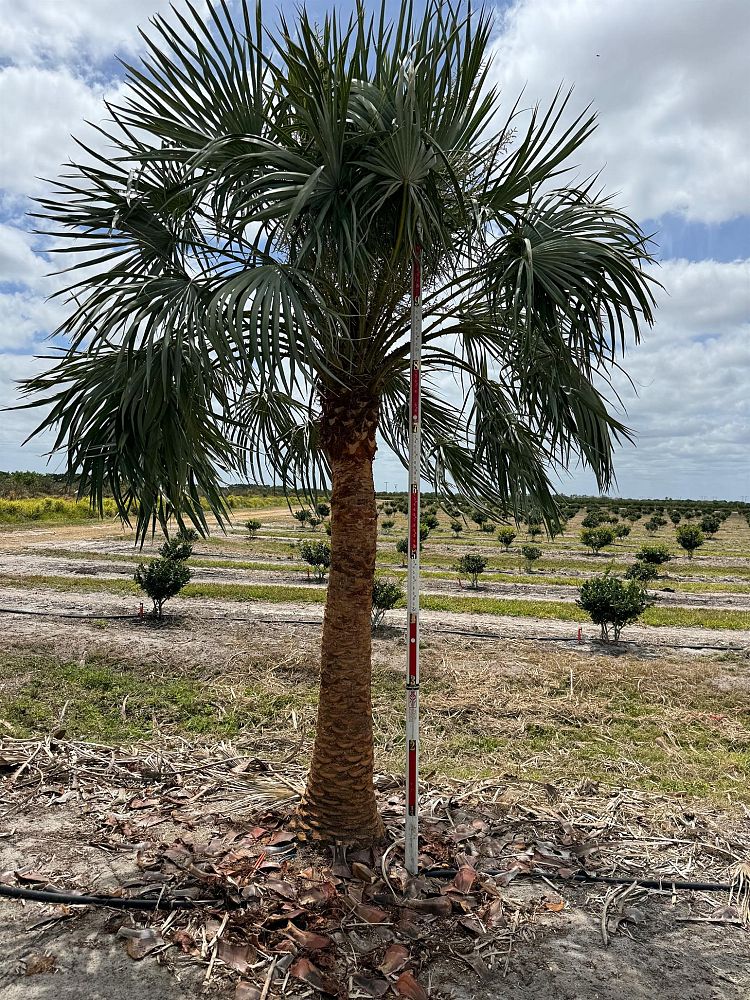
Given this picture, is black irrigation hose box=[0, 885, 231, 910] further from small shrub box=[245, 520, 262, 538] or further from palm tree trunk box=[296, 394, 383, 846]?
small shrub box=[245, 520, 262, 538]

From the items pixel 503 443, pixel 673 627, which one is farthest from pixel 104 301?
pixel 673 627

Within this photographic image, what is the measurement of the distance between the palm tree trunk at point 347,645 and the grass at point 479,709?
270 cm

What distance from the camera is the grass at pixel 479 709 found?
8547 millimetres

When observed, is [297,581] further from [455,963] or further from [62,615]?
[455,963]

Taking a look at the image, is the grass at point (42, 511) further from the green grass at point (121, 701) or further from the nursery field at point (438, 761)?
the green grass at point (121, 701)

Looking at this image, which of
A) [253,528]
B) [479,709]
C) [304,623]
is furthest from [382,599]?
[253,528]

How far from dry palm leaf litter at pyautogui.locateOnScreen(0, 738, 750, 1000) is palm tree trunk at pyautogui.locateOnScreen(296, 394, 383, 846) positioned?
0.93 ft

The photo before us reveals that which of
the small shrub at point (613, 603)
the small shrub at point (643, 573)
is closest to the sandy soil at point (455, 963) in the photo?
the small shrub at point (613, 603)

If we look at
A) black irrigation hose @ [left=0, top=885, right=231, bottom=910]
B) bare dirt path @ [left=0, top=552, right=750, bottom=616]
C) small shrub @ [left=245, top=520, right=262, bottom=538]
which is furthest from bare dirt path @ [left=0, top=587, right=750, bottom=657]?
small shrub @ [left=245, top=520, right=262, bottom=538]

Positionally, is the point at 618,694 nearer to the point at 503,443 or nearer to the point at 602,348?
the point at 503,443

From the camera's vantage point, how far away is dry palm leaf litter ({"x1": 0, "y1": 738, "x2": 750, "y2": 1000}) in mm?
4395

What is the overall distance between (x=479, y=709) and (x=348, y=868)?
18.2 ft

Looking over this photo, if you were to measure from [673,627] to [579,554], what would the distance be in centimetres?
2022

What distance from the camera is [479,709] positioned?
10516 mm
